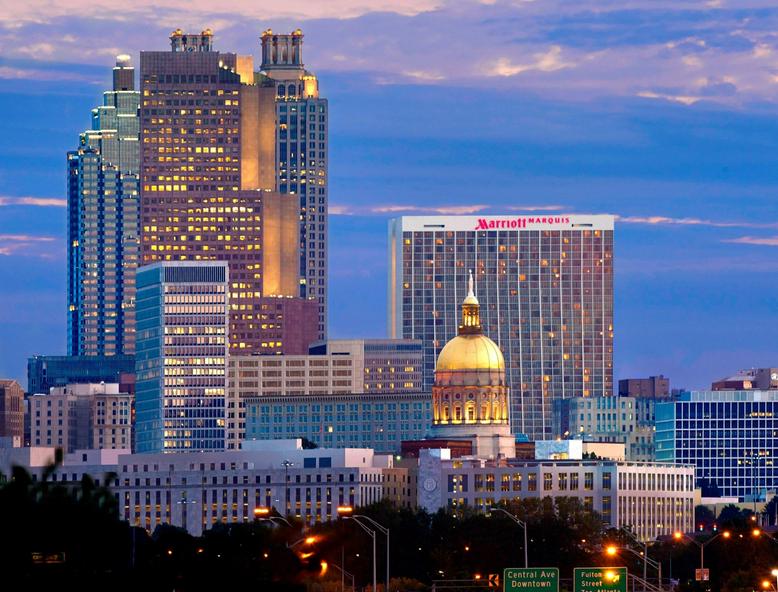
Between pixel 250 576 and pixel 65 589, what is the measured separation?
77.9 m

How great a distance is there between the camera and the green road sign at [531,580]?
163 m

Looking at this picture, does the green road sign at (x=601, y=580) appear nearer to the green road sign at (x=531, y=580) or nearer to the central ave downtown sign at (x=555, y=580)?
the central ave downtown sign at (x=555, y=580)

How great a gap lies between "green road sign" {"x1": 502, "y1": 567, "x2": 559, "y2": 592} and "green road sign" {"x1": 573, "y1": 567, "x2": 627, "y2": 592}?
195 centimetres

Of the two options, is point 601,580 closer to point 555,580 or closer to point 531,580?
point 555,580

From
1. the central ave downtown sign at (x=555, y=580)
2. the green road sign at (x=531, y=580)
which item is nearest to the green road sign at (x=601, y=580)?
the central ave downtown sign at (x=555, y=580)

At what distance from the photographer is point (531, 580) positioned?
164 metres

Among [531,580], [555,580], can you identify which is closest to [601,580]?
[555,580]

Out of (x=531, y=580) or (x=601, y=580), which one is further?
(x=601, y=580)

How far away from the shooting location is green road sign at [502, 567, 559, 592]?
163125 millimetres

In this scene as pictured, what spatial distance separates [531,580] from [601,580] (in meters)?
4.62

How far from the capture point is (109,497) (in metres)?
109

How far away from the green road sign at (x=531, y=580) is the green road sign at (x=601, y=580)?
76.7 inches

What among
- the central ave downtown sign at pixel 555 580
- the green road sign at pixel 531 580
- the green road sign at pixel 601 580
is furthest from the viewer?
the green road sign at pixel 601 580

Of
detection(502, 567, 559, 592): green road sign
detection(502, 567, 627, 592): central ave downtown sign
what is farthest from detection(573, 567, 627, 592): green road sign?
detection(502, 567, 559, 592): green road sign
